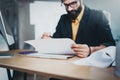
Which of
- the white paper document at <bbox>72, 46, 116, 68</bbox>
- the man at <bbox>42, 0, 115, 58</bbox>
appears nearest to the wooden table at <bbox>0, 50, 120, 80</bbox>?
the white paper document at <bbox>72, 46, 116, 68</bbox>

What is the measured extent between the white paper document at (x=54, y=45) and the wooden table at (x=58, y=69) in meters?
0.11

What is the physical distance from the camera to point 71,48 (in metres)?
1.26

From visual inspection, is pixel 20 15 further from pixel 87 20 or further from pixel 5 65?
pixel 5 65

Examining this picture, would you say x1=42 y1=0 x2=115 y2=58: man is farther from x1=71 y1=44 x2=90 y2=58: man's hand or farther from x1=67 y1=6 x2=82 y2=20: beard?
x1=71 y1=44 x2=90 y2=58: man's hand

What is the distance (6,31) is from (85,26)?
770 mm

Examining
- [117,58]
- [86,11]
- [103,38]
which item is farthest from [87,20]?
[117,58]

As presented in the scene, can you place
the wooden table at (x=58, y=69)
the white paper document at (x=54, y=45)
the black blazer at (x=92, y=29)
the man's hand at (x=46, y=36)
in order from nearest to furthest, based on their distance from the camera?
the wooden table at (x=58, y=69), the white paper document at (x=54, y=45), the black blazer at (x=92, y=29), the man's hand at (x=46, y=36)

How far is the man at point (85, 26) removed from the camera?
1.52 metres

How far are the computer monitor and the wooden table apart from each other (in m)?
0.75

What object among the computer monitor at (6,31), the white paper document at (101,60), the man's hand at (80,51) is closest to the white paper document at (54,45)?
the man's hand at (80,51)

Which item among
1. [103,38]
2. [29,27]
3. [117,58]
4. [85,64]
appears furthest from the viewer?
[29,27]

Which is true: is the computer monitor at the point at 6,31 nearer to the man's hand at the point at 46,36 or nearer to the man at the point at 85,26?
the man's hand at the point at 46,36

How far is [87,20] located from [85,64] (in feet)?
2.00

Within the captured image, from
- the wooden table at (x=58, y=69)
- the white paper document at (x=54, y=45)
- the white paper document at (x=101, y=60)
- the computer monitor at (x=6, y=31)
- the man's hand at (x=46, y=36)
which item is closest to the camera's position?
the wooden table at (x=58, y=69)
